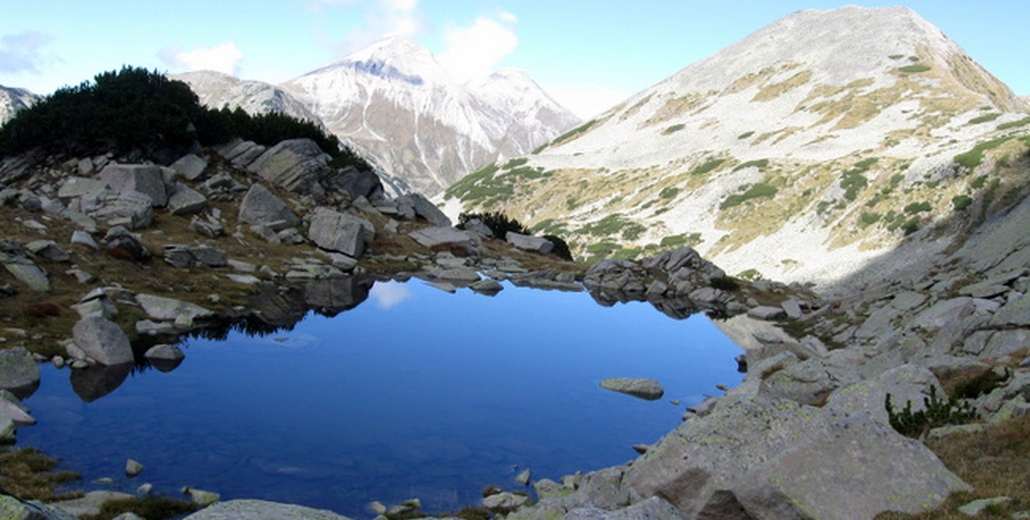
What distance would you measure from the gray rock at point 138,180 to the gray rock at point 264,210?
434 centimetres

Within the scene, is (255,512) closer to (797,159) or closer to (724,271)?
(724,271)

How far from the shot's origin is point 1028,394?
12609mm

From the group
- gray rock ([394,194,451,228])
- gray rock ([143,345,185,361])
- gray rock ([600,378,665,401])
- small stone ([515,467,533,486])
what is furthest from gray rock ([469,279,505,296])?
small stone ([515,467,533,486])

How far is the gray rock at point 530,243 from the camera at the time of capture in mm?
54406

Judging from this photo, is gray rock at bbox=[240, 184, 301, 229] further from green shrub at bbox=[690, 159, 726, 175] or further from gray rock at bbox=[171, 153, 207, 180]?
green shrub at bbox=[690, 159, 726, 175]

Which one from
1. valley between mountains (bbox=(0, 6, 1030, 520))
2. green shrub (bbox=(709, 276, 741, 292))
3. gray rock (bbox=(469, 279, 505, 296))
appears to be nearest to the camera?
valley between mountains (bbox=(0, 6, 1030, 520))

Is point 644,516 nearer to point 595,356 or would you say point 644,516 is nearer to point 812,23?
point 595,356

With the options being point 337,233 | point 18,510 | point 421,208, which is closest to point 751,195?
point 421,208

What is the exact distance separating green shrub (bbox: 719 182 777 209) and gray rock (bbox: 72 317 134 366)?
67.1m

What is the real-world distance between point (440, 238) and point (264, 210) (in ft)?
39.1

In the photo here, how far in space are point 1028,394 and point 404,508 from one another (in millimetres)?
11814

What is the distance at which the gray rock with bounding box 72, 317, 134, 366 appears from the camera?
2006 cm

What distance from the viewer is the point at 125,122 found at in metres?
43.2

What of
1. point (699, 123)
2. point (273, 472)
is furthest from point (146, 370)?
point (699, 123)
